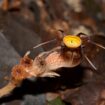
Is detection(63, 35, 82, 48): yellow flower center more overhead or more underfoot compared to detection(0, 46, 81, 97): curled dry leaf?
more overhead

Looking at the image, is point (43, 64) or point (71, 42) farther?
point (43, 64)

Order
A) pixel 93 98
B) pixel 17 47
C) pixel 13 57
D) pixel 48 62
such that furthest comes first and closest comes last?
pixel 17 47 → pixel 13 57 → pixel 93 98 → pixel 48 62

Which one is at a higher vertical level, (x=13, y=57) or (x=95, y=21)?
(x=13, y=57)

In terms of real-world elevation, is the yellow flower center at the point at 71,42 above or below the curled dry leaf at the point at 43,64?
above

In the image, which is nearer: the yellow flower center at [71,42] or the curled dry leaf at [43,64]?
the yellow flower center at [71,42]

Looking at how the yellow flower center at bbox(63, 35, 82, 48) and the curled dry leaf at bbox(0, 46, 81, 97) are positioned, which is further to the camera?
the curled dry leaf at bbox(0, 46, 81, 97)

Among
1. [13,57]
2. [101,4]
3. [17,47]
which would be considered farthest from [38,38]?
[101,4]

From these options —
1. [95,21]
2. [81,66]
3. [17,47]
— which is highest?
[17,47]

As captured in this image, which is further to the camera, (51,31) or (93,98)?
(51,31)

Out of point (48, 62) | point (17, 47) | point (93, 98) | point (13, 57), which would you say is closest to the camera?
point (48, 62)

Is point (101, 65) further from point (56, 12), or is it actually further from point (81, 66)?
point (56, 12)
